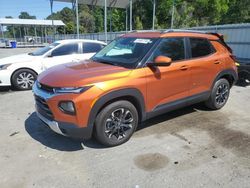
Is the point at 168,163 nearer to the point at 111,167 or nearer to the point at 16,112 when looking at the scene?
the point at 111,167

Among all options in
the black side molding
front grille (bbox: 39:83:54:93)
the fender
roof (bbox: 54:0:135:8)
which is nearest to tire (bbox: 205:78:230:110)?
the black side molding

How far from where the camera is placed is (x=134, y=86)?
3.81 metres

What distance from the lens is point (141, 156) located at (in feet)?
12.0

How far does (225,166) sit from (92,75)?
7.53 feet

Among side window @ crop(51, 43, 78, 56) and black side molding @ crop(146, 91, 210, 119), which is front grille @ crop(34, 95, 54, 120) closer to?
black side molding @ crop(146, 91, 210, 119)

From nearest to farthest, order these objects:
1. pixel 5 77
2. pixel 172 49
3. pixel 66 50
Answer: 1. pixel 172 49
2. pixel 5 77
3. pixel 66 50

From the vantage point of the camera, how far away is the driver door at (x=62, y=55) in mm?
7941

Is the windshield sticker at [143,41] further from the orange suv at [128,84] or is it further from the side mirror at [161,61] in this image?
the side mirror at [161,61]

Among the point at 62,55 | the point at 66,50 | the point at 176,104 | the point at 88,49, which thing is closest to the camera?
the point at 176,104

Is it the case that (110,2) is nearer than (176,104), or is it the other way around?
(176,104)

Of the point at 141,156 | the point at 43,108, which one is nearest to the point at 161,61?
the point at 141,156

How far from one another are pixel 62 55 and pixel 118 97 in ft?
16.5

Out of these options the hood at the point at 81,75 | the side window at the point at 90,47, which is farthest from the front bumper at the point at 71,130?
the side window at the point at 90,47

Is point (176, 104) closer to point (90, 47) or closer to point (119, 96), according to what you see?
point (119, 96)
